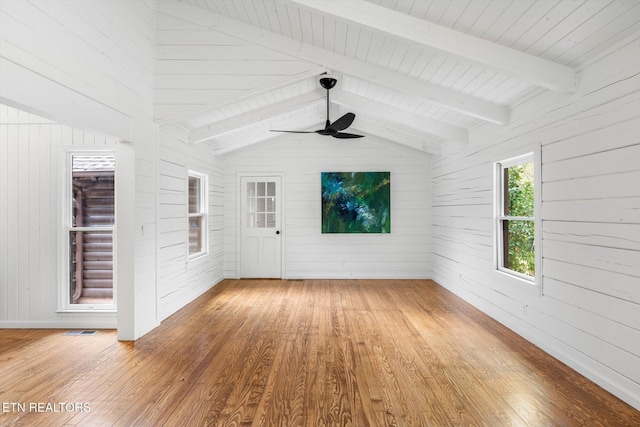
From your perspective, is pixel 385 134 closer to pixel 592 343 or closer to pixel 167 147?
pixel 167 147

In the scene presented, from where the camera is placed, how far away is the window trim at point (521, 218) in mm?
3416

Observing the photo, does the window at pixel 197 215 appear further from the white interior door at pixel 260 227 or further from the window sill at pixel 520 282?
the window sill at pixel 520 282

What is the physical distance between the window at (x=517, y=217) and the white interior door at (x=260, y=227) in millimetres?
3979

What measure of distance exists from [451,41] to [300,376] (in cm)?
288

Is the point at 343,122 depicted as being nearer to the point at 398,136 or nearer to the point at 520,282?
the point at 398,136

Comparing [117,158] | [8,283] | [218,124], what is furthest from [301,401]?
[218,124]

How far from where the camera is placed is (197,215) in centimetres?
571

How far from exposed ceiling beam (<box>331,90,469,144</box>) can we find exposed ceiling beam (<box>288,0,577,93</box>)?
7.44 ft

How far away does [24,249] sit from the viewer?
12.6ft

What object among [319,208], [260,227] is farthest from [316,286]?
[260,227]

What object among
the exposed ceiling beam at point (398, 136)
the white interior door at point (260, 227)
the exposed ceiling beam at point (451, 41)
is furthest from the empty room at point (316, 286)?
the white interior door at point (260, 227)

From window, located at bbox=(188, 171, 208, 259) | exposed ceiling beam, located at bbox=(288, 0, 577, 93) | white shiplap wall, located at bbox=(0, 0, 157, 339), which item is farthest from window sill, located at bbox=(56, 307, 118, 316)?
exposed ceiling beam, located at bbox=(288, 0, 577, 93)

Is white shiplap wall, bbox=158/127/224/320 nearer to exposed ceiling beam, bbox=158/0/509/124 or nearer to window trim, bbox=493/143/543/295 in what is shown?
exposed ceiling beam, bbox=158/0/509/124

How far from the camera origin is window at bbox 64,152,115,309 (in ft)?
12.9
